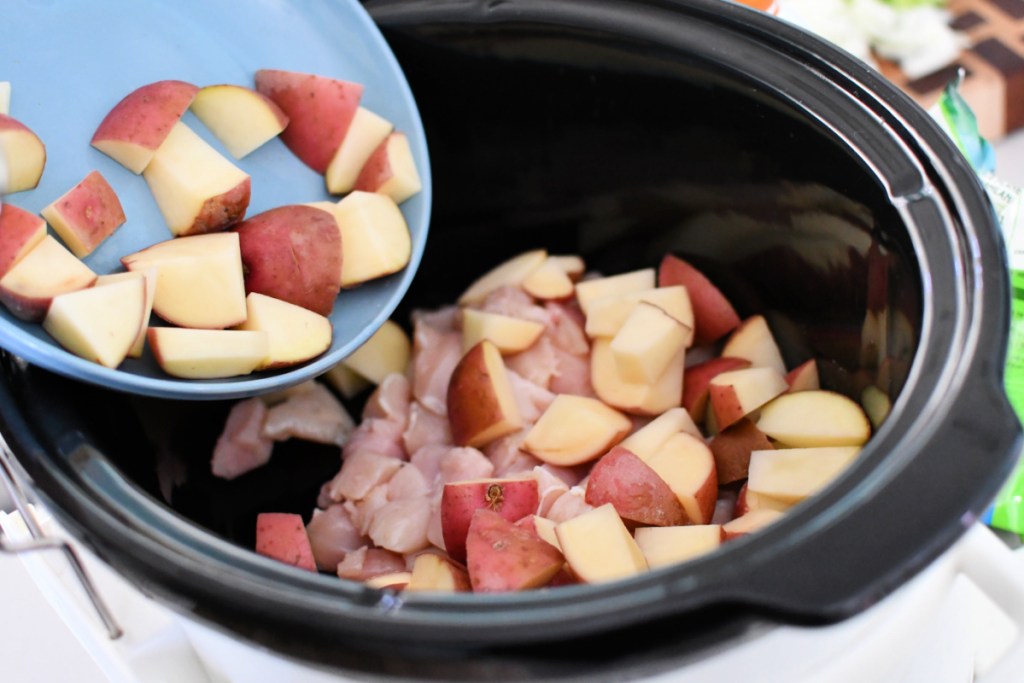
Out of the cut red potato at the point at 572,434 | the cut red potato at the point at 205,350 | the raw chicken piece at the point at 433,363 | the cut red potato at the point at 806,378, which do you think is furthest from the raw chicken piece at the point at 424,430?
the cut red potato at the point at 806,378

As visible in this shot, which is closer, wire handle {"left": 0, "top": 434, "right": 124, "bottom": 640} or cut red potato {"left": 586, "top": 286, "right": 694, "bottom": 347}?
wire handle {"left": 0, "top": 434, "right": 124, "bottom": 640}

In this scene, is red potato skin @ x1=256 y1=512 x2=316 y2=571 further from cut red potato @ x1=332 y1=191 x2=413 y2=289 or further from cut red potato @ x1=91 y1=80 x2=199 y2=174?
cut red potato @ x1=91 y1=80 x2=199 y2=174

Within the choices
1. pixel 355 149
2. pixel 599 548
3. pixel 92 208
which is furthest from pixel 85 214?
pixel 599 548

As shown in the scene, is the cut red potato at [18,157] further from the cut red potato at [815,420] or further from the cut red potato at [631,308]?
the cut red potato at [815,420]

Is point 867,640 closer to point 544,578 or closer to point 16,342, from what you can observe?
point 544,578

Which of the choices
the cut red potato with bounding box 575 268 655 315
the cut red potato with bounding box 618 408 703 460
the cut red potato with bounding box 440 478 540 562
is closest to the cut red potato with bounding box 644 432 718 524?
the cut red potato with bounding box 618 408 703 460

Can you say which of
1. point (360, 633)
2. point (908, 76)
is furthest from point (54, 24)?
point (908, 76)

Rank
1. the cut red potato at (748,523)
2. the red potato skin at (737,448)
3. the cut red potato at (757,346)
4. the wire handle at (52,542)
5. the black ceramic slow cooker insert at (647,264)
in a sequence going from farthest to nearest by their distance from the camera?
the cut red potato at (757,346), the red potato skin at (737,448), the cut red potato at (748,523), the wire handle at (52,542), the black ceramic slow cooker insert at (647,264)
